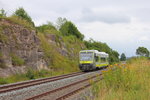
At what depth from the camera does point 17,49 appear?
75.5 feet

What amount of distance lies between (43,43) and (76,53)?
48.5 feet

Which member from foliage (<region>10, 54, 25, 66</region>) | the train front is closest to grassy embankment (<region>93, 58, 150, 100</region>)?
foliage (<region>10, 54, 25, 66</region>)

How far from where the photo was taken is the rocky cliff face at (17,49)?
66.5 ft

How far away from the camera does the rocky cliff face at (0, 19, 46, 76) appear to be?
20281 mm

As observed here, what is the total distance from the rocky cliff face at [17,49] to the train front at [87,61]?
539 centimetres

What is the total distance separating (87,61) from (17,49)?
10081 mm

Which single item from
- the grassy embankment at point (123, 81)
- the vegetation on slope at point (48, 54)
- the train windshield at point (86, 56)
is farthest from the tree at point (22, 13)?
the grassy embankment at point (123, 81)

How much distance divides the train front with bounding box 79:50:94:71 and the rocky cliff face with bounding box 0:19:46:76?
5388mm

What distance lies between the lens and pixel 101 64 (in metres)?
33.5

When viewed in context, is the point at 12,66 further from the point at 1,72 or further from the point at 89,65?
the point at 89,65

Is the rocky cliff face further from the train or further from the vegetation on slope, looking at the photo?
the train

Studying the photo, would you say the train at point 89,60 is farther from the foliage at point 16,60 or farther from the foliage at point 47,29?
the foliage at point 47,29

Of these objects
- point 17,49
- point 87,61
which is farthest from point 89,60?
point 17,49

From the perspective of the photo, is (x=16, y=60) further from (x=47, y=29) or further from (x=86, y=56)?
(x=47, y=29)
